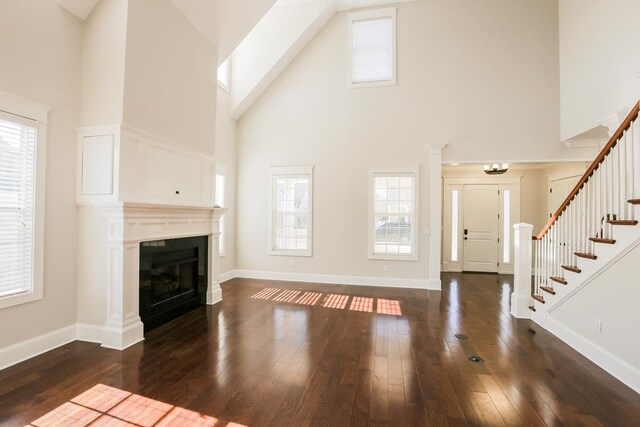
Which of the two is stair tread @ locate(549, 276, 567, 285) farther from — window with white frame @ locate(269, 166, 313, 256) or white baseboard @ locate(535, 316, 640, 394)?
window with white frame @ locate(269, 166, 313, 256)

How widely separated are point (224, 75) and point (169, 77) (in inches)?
106

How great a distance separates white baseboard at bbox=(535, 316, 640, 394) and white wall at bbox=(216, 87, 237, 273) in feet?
18.4

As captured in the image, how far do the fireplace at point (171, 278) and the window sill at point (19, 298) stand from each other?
2.88ft

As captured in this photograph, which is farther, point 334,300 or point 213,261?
point 334,300

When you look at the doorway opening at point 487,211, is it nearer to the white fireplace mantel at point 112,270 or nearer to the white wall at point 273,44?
the white wall at point 273,44

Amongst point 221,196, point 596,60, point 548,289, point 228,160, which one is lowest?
point 548,289

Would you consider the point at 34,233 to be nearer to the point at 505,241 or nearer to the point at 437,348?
the point at 437,348

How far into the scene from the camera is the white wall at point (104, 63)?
3.24 meters

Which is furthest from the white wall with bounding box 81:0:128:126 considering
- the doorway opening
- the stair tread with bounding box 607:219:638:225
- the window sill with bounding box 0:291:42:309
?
the doorway opening

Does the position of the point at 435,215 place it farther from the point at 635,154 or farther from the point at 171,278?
the point at 171,278

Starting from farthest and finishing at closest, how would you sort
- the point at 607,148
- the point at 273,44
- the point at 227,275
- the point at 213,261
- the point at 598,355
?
the point at 227,275
the point at 273,44
the point at 213,261
the point at 607,148
the point at 598,355

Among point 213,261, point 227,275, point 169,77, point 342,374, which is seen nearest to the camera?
point 342,374

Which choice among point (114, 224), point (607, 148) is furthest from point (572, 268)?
point (114, 224)

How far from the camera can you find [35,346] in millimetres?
2955
